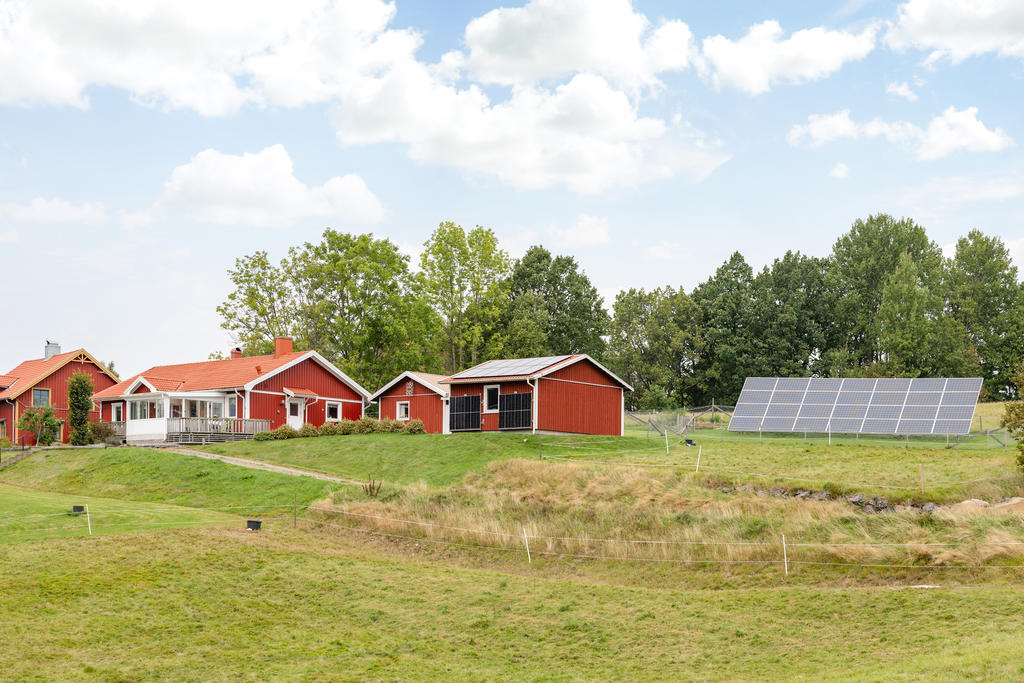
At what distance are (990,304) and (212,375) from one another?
5968 cm

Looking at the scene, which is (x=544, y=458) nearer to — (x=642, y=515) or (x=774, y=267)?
(x=642, y=515)

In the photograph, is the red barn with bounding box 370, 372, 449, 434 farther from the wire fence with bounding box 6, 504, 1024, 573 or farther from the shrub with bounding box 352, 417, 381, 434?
the wire fence with bounding box 6, 504, 1024, 573

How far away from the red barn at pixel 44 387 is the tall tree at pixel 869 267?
185 ft

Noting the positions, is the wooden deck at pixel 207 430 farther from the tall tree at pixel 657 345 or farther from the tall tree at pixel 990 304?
the tall tree at pixel 990 304

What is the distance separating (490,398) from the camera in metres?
43.0

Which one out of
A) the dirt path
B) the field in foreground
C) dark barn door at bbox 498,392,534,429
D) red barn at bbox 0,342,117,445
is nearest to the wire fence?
the dirt path

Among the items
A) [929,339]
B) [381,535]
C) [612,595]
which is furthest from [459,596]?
[929,339]

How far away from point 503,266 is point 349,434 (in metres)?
28.1

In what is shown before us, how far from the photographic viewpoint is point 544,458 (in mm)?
34062

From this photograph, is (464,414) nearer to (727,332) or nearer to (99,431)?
(99,431)

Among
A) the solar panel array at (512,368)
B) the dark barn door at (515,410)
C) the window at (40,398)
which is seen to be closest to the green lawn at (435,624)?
the dark barn door at (515,410)

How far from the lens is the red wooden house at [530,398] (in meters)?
41.3

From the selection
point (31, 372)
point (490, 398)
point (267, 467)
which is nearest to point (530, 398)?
point (490, 398)

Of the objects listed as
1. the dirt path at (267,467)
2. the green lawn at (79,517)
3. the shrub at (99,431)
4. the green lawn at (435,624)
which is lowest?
the green lawn at (435,624)
